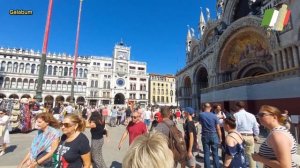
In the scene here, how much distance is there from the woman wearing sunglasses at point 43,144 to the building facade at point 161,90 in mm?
68679

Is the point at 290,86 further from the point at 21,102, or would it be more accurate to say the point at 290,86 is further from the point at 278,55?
the point at 21,102

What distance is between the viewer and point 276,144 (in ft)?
7.77

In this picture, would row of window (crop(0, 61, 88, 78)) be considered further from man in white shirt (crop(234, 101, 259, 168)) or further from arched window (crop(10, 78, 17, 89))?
man in white shirt (crop(234, 101, 259, 168))

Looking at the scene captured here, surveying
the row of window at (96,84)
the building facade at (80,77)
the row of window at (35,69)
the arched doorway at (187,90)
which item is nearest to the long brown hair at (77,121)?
the arched doorway at (187,90)

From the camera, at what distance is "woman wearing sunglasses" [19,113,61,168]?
3.54 m

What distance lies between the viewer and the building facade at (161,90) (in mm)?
73250

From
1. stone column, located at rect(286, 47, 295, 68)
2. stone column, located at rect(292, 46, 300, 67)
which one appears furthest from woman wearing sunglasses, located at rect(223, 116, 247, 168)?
stone column, located at rect(286, 47, 295, 68)

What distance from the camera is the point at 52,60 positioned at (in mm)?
56438

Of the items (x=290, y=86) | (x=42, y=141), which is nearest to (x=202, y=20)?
(x=290, y=86)

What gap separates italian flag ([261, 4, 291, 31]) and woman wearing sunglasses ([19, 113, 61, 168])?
14468 mm

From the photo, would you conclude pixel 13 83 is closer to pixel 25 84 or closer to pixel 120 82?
pixel 25 84

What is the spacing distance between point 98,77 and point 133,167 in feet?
204

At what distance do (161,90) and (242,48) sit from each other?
2173 inches

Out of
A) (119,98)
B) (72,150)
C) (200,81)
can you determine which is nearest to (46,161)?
(72,150)
